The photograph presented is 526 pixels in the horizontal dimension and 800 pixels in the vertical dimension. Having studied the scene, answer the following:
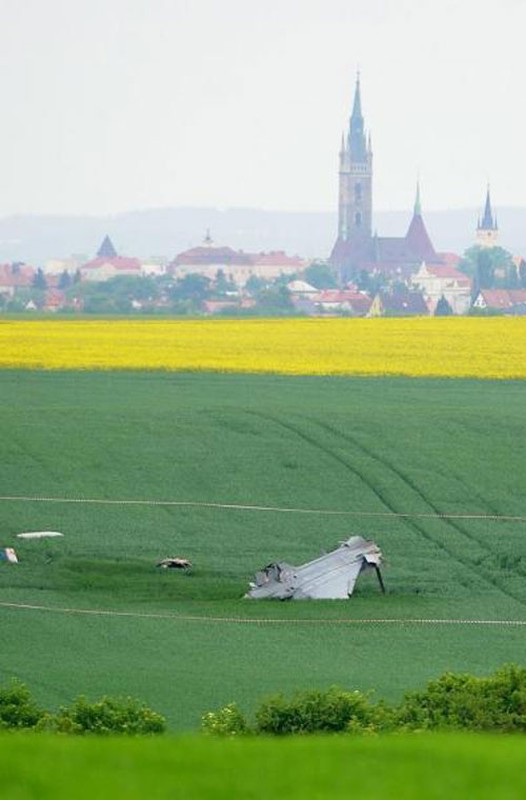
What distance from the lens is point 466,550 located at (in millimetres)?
29984

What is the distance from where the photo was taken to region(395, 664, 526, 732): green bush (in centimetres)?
1694

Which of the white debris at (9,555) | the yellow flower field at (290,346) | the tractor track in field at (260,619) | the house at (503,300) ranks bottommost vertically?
the house at (503,300)

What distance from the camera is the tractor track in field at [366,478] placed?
28031 millimetres

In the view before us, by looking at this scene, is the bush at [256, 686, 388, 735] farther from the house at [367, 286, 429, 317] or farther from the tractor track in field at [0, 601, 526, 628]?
the house at [367, 286, 429, 317]

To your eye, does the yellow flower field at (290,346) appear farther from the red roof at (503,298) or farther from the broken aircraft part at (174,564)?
the red roof at (503,298)

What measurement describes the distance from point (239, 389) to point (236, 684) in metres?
27.6

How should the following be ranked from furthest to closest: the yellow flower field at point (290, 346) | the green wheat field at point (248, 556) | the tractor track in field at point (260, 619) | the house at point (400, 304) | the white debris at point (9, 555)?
the house at point (400, 304) < the yellow flower field at point (290, 346) < the white debris at point (9, 555) < the tractor track in field at point (260, 619) < the green wheat field at point (248, 556)

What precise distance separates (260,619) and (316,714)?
7902 mm

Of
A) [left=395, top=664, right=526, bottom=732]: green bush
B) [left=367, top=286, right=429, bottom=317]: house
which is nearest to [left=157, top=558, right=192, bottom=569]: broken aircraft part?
[left=395, top=664, right=526, bottom=732]: green bush

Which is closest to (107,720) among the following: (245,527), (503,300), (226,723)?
(226,723)

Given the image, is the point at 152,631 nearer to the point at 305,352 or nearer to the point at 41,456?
the point at 41,456

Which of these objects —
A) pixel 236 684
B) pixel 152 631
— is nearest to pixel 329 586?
pixel 152 631

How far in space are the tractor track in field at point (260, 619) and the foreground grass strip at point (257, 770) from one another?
48.8 feet

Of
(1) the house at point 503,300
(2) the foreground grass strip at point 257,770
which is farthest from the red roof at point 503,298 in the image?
(2) the foreground grass strip at point 257,770
